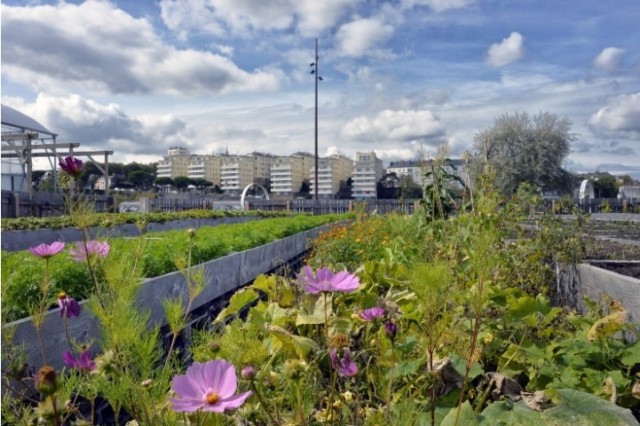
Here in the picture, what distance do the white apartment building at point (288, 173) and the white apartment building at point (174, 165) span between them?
76.5 ft

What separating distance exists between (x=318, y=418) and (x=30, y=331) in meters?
1.58

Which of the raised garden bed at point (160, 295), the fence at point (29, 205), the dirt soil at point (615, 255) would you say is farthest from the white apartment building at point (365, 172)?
the raised garden bed at point (160, 295)

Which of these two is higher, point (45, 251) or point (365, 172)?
point (365, 172)

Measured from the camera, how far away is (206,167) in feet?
464

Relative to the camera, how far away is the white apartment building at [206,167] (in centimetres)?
14150

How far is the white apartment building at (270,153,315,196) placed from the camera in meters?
139

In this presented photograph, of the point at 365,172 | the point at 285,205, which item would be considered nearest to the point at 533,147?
the point at 285,205

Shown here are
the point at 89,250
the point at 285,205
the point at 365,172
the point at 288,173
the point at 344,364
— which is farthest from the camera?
the point at 288,173

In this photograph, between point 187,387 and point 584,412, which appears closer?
point 187,387

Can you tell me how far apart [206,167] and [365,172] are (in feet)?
148

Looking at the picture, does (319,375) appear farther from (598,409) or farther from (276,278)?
(276,278)

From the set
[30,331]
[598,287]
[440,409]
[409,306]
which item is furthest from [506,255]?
[30,331]

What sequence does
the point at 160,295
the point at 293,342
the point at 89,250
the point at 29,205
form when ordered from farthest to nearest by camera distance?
the point at 29,205 < the point at 160,295 < the point at 293,342 < the point at 89,250

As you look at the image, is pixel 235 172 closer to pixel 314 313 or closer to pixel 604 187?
pixel 604 187
